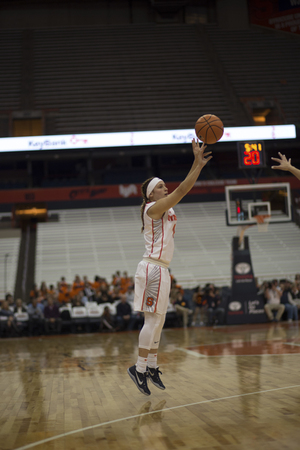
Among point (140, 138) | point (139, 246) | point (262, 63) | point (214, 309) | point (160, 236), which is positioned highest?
point (262, 63)

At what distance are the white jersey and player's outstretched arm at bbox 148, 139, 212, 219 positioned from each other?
0.47 feet

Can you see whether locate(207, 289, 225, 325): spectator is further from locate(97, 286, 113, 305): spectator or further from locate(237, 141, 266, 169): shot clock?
locate(237, 141, 266, 169): shot clock

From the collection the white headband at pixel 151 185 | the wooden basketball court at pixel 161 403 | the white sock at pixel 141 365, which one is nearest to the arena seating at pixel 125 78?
the wooden basketball court at pixel 161 403

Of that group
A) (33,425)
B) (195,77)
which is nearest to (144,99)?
(195,77)

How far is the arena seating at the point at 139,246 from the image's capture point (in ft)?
66.6

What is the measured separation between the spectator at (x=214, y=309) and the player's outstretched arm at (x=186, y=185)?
10.5 meters

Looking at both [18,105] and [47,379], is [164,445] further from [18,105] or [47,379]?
[18,105]

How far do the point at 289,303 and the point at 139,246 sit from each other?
9.10 meters

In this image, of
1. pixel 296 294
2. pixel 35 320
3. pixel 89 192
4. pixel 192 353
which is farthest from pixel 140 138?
pixel 192 353

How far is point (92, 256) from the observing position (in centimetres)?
2153

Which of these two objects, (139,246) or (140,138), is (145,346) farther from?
(140,138)

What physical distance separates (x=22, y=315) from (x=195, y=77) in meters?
19.2

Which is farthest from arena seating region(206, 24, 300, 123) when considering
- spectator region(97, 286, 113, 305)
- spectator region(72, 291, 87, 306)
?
spectator region(72, 291, 87, 306)

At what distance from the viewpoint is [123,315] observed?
13.9 m
